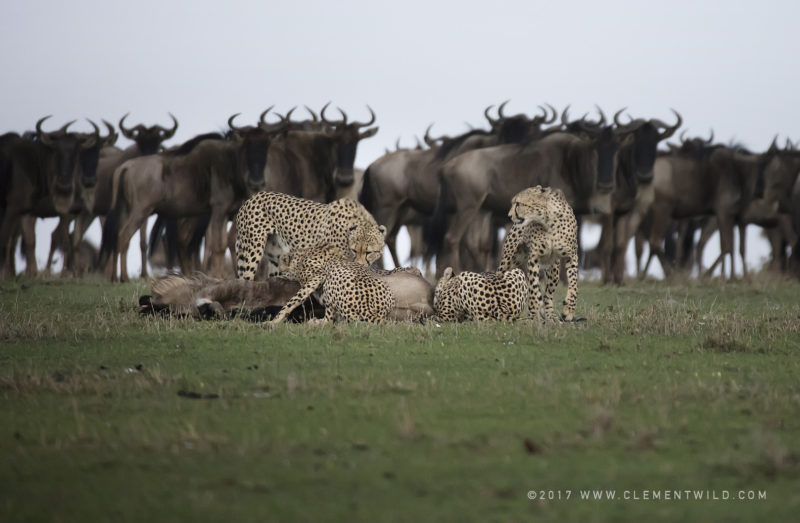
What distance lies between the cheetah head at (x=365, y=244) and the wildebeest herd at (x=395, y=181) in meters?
5.91

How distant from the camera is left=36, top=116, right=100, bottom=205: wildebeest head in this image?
61.3 ft

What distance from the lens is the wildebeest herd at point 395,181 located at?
18141mm

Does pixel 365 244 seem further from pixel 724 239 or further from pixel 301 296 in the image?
pixel 724 239

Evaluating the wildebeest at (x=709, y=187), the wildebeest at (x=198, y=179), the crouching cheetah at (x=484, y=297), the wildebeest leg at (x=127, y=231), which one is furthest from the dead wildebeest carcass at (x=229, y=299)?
the wildebeest at (x=709, y=187)

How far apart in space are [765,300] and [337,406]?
956cm

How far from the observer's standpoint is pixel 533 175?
59.7ft

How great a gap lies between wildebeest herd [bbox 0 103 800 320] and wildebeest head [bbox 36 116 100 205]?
21 millimetres

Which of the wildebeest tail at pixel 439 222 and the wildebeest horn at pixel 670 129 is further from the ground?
the wildebeest horn at pixel 670 129

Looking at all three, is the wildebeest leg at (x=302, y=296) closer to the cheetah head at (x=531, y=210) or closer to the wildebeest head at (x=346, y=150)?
the cheetah head at (x=531, y=210)

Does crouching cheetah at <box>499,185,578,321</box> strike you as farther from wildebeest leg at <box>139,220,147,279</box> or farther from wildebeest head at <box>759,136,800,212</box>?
wildebeest head at <box>759,136,800,212</box>

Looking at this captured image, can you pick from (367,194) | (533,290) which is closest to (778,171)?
(367,194)

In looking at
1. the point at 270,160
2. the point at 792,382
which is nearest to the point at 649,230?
the point at 270,160

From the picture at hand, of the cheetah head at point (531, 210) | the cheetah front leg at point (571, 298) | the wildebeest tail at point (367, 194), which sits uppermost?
the cheetah head at point (531, 210)

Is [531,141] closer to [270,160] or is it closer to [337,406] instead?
[270,160]
